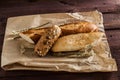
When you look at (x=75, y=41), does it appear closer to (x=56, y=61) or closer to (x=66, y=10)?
(x=56, y=61)

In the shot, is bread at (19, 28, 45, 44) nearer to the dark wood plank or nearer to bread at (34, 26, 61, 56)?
bread at (34, 26, 61, 56)

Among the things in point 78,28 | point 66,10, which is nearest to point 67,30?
point 78,28

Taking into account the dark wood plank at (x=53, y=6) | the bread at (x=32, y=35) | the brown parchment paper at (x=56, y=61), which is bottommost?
the brown parchment paper at (x=56, y=61)

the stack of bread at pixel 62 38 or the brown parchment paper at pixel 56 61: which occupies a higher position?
the stack of bread at pixel 62 38

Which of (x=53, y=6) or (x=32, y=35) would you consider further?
(x=53, y=6)

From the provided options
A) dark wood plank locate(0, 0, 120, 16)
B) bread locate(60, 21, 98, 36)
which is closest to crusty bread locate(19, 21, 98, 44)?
bread locate(60, 21, 98, 36)

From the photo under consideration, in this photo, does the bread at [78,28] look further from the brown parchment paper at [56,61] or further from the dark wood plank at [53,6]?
the dark wood plank at [53,6]

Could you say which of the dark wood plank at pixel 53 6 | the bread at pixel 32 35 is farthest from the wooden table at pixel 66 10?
the bread at pixel 32 35
